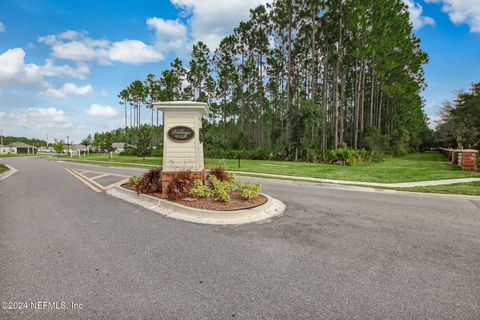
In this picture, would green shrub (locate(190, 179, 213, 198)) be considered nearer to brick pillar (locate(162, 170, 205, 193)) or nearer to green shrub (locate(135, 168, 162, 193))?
brick pillar (locate(162, 170, 205, 193))

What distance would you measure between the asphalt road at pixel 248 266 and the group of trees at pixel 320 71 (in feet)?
59.9

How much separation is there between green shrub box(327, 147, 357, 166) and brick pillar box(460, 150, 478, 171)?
693 centimetres

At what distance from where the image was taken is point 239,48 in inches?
1352

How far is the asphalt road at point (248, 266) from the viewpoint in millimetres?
2559

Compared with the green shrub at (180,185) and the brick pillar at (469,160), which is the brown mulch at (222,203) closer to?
the green shrub at (180,185)

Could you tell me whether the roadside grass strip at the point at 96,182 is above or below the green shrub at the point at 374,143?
A: below

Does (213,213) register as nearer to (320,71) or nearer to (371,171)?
(371,171)

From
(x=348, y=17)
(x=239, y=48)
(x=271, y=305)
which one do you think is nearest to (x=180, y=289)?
(x=271, y=305)

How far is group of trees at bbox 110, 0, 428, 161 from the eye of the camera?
23.7m

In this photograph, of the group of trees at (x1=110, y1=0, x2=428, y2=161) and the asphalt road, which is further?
the group of trees at (x1=110, y1=0, x2=428, y2=161)

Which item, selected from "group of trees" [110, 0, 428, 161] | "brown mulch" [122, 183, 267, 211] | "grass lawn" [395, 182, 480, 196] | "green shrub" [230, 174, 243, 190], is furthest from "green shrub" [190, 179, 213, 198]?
"group of trees" [110, 0, 428, 161]

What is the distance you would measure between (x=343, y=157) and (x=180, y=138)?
17155 millimetres

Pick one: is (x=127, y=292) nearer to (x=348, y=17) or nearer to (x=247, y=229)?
(x=247, y=229)

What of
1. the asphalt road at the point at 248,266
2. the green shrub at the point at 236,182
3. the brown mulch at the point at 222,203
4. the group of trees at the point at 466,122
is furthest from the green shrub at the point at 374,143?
the brown mulch at the point at 222,203
